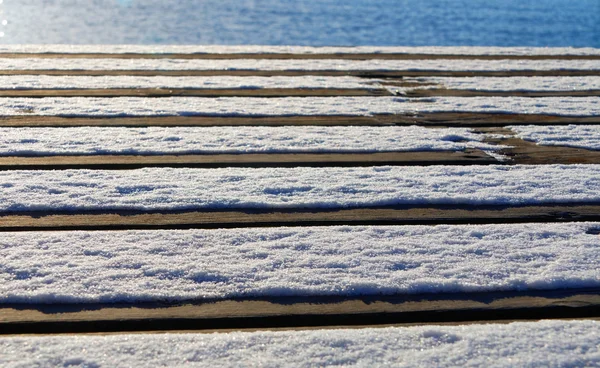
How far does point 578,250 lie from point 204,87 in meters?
1.32

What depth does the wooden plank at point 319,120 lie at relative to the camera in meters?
1.70

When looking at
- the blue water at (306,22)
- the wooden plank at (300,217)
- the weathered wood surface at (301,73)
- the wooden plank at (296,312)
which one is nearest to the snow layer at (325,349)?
the wooden plank at (296,312)

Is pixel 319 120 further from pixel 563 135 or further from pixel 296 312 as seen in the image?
pixel 296 312

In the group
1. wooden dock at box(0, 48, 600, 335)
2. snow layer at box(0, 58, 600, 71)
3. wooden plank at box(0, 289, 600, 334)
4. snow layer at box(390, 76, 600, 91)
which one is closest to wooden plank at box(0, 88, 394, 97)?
wooden dock at box(0, 48, 600, 335)

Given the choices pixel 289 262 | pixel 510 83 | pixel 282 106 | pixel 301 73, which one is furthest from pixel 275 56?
pixel 289 262

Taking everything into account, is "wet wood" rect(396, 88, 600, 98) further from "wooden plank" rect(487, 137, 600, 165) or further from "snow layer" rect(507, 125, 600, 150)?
"wooden plank" rect(487, 137, 600, 165)

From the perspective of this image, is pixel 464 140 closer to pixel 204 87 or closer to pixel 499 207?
pixel 499 207

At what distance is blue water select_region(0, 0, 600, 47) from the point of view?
674 centimetres

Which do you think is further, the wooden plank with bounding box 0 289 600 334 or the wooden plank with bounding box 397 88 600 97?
the wooden plank with bounding box 397 88 600 97

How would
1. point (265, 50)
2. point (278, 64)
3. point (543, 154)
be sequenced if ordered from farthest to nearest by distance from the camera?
point (265, 50)
point (278, 64)
point (543, 154)

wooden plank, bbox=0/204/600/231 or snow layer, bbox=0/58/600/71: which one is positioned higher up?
snow layer, bbox=0/58/600/71

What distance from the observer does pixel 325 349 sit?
82 cm

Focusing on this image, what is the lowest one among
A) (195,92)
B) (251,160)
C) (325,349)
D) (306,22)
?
(325,349)

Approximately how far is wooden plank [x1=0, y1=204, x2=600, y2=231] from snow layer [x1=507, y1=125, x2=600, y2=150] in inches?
15.6
